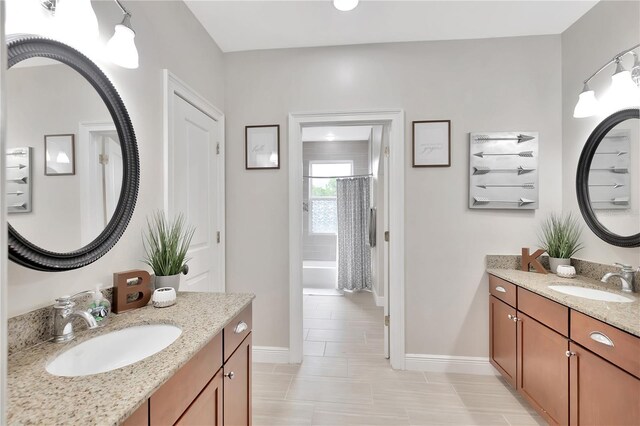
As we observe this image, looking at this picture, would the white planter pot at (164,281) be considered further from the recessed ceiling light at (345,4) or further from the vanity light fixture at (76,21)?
the recessed ceiling light at (345,4)

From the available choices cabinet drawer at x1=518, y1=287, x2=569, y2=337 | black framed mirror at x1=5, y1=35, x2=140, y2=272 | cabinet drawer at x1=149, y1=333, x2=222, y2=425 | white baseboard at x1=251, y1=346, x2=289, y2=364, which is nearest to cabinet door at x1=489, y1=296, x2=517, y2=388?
cabinet drawer at x1=518, y1=287, x2=569, y2=337

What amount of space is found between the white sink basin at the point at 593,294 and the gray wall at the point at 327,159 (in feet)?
12.4

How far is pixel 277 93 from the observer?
7.89ft

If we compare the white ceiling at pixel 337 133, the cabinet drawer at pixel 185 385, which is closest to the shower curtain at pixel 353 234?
the white ceiling at pixel 337 133

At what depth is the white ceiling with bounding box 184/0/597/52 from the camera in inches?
74.5

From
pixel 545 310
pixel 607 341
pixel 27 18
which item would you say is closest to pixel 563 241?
pixel 545 310

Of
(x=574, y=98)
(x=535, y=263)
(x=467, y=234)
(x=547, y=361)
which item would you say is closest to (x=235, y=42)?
(x=467, y=234)

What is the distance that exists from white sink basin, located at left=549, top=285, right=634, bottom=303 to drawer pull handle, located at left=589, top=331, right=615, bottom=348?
43cm

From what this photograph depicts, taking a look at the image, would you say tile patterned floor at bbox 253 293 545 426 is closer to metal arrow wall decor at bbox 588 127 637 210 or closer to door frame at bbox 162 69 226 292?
door frame at bbox 162 69 226 292

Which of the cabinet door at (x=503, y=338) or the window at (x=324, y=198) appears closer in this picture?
the cabinet door at (x=503, y=338)

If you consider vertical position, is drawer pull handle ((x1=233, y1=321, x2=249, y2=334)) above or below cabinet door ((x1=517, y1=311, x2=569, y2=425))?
above

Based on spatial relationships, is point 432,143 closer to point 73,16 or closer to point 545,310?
point 545,310

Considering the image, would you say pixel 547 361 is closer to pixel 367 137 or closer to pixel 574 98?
pixel 574 98

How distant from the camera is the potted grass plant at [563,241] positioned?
2.03 m
